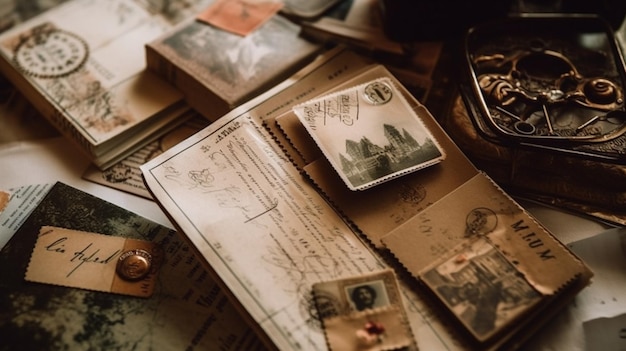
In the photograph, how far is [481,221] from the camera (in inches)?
25.2

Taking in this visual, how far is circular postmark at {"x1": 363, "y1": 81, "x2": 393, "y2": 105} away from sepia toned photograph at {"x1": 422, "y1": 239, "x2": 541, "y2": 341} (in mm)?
210

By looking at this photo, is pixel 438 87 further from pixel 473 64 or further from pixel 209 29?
pixel 209 29

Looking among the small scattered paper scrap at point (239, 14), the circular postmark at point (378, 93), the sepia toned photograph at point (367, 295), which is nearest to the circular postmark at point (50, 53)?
the small scattered paper scrap at point (239, 14)

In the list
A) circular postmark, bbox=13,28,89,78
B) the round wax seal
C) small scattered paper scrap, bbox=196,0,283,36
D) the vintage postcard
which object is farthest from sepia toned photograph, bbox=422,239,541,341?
circular postmark, bbox=13,28,89,78

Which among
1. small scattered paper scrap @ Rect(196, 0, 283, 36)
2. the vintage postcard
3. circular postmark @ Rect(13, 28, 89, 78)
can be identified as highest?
the vintage postcard

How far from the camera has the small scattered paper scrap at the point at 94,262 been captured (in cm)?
65

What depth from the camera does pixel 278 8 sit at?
90 cm

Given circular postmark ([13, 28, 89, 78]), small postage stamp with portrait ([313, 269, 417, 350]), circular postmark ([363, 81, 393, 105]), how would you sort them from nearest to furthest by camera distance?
small postage stamp with portrait ([313, 269, 417, 350]) → circular postmark ([363, 81, 393, 105]) → circular postmark ([13, 28, 89, 78])

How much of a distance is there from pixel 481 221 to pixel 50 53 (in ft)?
2.10

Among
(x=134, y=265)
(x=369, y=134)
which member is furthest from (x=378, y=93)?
(x=134, y=265)

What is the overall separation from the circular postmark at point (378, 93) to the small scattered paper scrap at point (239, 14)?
0.77 feet

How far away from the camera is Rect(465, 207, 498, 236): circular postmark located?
2.09 ft

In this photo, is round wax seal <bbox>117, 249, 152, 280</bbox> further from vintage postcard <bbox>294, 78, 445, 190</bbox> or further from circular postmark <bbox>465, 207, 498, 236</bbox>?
circular postmark <bbox>465, 207, 498, 236</bbox>

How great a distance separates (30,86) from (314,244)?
48 cm
